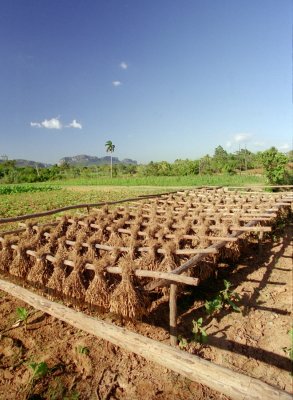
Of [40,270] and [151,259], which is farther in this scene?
[40,270]

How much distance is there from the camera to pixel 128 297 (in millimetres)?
3277

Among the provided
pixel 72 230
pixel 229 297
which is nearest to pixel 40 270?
pixel 72 230

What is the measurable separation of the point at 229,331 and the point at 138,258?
5.52 feet

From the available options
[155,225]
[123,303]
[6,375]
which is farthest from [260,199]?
[6,375]

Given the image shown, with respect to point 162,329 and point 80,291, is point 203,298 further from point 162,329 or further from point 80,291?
point 80,291

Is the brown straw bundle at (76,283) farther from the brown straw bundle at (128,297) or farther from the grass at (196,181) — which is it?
the grass at (196,181)

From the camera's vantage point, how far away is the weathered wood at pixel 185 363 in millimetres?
1998

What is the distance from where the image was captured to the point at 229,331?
394 centimetres

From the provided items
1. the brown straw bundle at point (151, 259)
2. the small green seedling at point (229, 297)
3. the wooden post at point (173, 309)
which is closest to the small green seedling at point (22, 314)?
the brown straw bundle at point (151, 259)

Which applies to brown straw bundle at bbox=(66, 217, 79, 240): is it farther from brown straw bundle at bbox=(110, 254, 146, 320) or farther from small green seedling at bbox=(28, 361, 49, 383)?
small green seedling at bbox=(28, 361, 49, 383)

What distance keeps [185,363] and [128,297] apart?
43.4 inches

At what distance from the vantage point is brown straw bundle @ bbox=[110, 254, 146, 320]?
3.27m

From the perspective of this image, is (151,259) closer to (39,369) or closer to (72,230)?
(39,369)

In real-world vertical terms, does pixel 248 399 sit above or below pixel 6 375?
above
